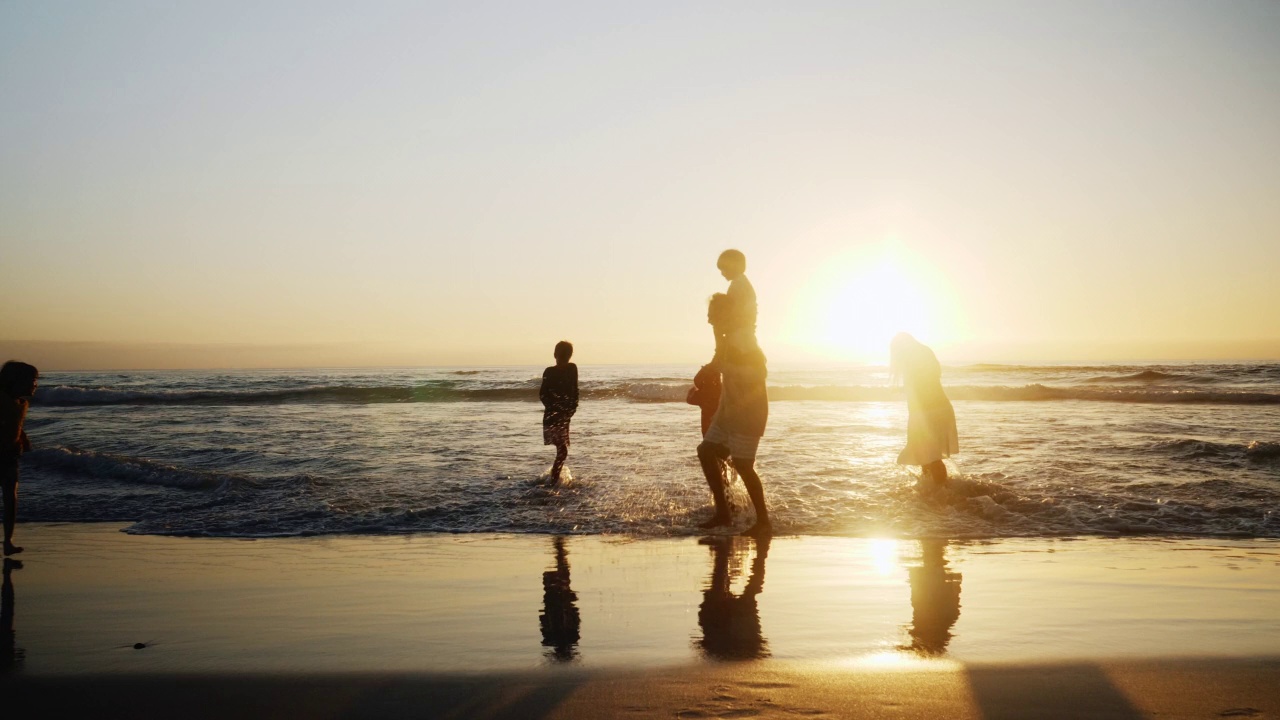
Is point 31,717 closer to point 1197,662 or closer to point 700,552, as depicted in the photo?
point 700,552

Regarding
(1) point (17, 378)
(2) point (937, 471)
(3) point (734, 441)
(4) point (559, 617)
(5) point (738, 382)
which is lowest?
(4) point (559, 617)

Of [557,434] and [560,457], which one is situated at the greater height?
[557,434]

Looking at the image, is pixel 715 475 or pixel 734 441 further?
pixel 715 475

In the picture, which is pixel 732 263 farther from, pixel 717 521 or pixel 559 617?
pixel 559 617

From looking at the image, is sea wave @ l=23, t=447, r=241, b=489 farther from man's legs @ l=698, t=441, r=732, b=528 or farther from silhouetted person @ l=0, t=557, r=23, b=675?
man's legs @ l=698, t=441, r=732, b=528

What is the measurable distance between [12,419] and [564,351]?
5.84 metres

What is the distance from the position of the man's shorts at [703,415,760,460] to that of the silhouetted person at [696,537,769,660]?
39.5 inches

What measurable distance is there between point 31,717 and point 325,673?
1.06 m

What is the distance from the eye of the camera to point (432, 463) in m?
11.7

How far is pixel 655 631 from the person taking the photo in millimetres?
4121

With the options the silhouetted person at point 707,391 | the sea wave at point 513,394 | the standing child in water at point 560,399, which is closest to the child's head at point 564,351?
the standing child in water at point 560,399

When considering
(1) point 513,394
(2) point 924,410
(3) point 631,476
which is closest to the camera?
(2) point 924,410

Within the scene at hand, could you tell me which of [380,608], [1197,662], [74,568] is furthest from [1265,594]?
[74,568]

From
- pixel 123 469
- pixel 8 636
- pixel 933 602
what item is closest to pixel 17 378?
pixel 8 636
